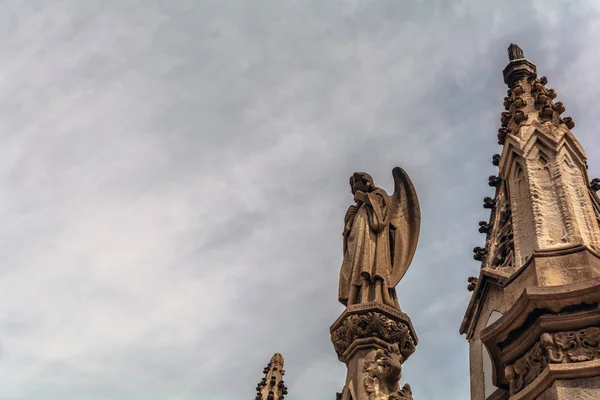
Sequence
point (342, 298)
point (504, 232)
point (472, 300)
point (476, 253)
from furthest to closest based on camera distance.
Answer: point (476, 253)
point (472, 300)
point (504, 232)
point (342, 298)

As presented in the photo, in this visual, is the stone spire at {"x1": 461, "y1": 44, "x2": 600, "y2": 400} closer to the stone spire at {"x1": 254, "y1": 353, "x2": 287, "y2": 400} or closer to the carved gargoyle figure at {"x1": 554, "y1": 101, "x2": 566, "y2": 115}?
the carved gargoyle figure at {"x1": 554, "y1": 101, "x2": 566, "y2": 115}

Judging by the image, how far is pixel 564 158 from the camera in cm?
737

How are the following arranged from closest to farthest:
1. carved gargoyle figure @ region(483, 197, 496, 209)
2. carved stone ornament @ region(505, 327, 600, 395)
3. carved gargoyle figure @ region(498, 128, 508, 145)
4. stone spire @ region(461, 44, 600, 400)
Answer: carved stone ornament @ region(505, 327, 600, 395)
stone spire @ region(461, 44, 600, 400)
carved gargoyle figure @ region(498, 128, 508, 145)
carved gargoyle figure @ region(483, 197, 496, 209)

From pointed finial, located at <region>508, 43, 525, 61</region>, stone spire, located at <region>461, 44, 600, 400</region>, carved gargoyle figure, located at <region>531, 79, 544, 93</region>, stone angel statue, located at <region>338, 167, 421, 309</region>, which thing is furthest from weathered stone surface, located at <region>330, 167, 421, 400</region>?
pointed finial, located at <region>508, 43, 525, 61</region>

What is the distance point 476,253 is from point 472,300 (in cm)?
95

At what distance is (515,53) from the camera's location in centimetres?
1075

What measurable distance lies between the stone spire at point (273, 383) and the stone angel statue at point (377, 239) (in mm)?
8140

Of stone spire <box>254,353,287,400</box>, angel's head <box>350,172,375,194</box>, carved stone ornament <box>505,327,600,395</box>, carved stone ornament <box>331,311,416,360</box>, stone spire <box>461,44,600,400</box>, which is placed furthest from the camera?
stone spire <box>254,353,287,400</box>

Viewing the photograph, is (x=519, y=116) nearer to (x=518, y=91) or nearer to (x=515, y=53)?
(x=518, y=91)

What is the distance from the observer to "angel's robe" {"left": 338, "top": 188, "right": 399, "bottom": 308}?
22.0 ft

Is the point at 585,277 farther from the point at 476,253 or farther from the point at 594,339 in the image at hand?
the point at 476,253

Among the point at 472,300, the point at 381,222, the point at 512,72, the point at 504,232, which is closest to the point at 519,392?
the point at 381,222

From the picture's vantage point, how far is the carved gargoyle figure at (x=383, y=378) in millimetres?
5680

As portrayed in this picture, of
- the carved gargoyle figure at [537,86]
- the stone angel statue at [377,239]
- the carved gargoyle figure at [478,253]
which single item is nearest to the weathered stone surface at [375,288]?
the stone angel statue at [377,239]
